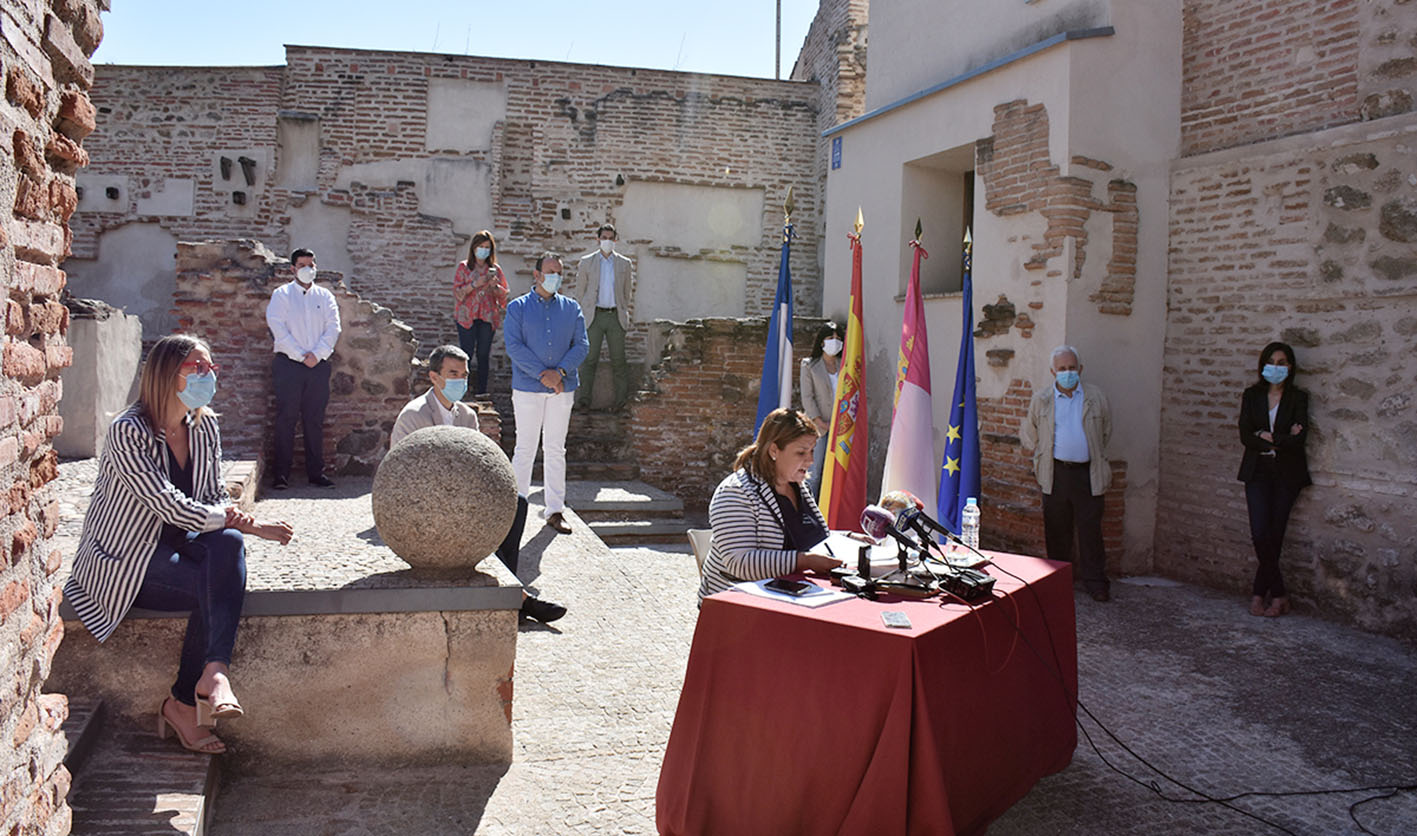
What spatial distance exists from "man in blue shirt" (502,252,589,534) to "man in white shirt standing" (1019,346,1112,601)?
11.6ft

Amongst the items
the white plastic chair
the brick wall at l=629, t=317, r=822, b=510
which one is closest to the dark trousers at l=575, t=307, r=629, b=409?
the brick wall at l=629, t=317, r=822, b=510

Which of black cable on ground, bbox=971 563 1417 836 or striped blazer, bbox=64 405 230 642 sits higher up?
striped blazer, bbox=64 405 230 642

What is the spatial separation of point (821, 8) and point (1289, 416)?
10.9 meters

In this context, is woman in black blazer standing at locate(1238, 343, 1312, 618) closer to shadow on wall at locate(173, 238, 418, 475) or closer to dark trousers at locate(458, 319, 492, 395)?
shadow on wall at locate(173, 238, 418, 475)

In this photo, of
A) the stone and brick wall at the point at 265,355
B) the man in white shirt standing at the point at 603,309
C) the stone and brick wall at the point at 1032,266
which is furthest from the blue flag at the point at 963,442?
the man in white shirt standing at the point at 603,309

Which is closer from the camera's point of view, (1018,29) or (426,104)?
(1018,29)

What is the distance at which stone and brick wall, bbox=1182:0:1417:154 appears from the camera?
260 inches

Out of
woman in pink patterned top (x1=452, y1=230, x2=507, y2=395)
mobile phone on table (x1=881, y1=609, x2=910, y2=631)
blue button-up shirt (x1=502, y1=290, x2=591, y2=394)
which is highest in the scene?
woman in pink patterned top (x1=452, y1=230, x2=507, y2=395)

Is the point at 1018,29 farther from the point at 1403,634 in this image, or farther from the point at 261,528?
the point at 261,528

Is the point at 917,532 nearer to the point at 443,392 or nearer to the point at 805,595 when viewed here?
the point at 805,595

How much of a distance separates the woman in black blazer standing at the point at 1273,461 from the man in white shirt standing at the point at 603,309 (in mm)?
6920

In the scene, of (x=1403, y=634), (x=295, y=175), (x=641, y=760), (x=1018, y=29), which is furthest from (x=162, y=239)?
(x=1403, y=634)

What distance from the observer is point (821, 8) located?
15.1 metres

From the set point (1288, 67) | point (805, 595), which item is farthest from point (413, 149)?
point (805, 595)
